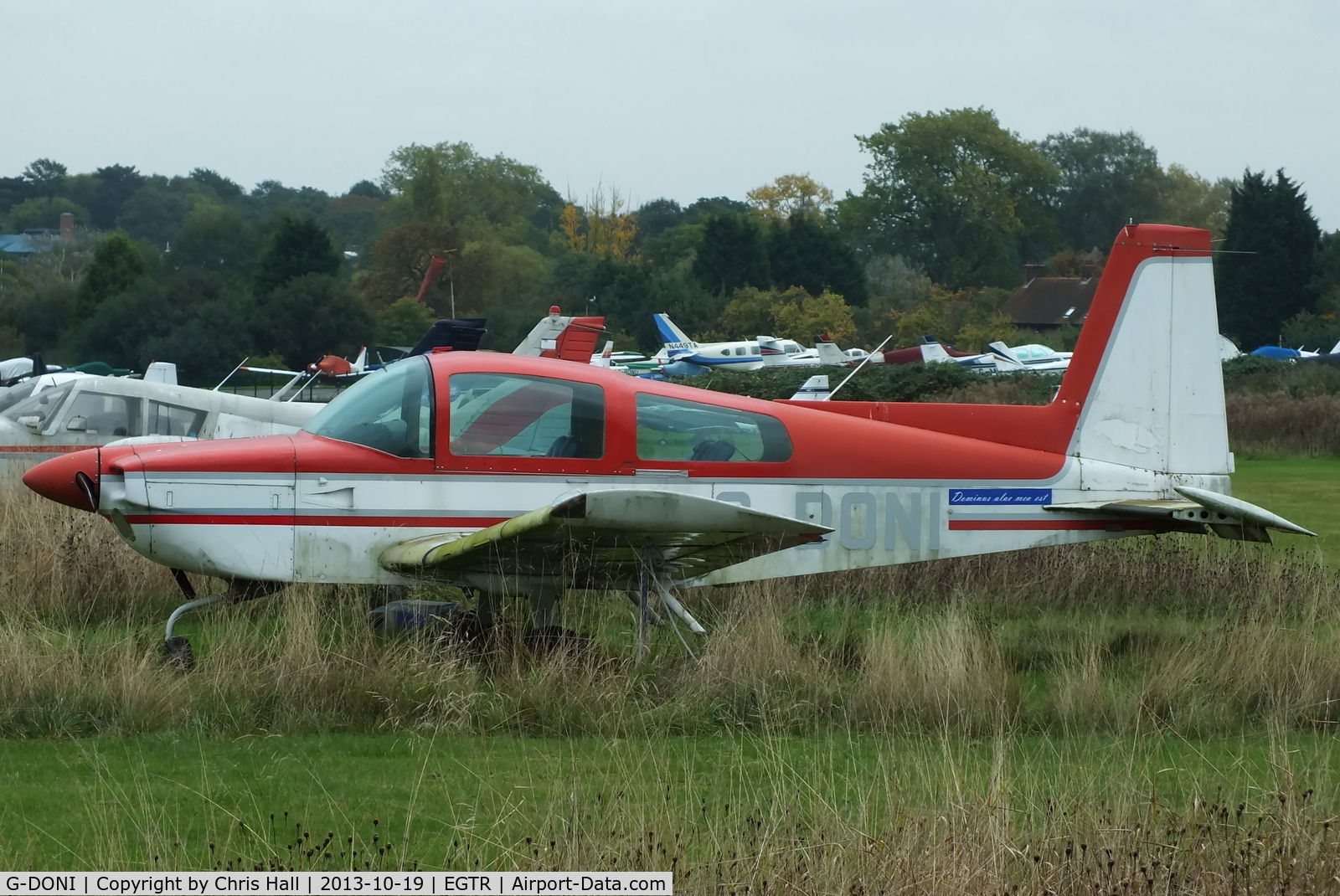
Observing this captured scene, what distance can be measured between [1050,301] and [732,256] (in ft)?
70.0

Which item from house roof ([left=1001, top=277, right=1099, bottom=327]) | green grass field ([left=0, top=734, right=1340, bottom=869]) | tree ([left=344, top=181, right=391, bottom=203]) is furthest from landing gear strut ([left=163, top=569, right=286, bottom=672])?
tree ([left=344, top=181, right=391, bottom=203])

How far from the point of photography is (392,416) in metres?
7.40

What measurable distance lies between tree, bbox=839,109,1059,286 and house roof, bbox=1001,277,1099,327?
28.6 feet

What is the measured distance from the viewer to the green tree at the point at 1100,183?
96.9 metres

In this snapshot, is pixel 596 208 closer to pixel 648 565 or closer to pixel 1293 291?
pixel 1293 291

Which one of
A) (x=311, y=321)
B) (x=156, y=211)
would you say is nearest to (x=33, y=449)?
(x=311, y=321)

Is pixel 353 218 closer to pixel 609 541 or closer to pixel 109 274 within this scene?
pixel 109 274

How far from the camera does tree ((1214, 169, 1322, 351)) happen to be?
61.1 m

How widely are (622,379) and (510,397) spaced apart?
25.5 inches

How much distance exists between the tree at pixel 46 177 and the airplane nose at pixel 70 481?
531 ft

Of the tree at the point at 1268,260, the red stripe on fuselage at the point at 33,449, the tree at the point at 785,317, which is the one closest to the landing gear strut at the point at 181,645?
the red stripe on fuselage at the point at 33,449

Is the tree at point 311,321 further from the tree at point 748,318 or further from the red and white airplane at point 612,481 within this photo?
the red and white airplane at point 612,481

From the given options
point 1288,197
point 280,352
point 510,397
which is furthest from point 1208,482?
point 1288,197

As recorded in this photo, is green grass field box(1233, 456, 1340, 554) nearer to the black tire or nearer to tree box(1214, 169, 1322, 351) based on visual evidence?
the black tire
